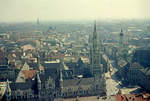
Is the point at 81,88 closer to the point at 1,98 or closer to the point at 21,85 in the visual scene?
the point at 21,85

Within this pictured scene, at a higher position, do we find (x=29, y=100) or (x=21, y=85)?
(x=21, y=85)

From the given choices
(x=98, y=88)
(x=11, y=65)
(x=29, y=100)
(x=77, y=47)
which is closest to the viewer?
(x=29, y=100)

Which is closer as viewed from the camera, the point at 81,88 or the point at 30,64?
the point at 81,88

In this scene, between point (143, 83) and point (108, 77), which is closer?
point (143, 83)

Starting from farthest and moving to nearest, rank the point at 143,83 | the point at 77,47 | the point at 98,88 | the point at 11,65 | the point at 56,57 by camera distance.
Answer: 1. the point at 77,47
2. the point at 56,57
3. the point at 11,65
4. the point at 143,83
5. the point at 98,88

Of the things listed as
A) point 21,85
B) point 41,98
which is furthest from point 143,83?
point 21,85

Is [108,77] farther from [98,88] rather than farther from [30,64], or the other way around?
[30,64]

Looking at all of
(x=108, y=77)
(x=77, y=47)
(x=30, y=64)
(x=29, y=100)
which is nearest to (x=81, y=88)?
(x=29, y=100)

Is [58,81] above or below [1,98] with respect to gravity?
above

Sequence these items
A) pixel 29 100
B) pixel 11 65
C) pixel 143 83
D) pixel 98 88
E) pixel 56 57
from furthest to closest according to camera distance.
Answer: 1. pixel 56 57
2. pixel 11 65
3. pixel 143 83
4. pixel 98 88
5. pixel 29 100
